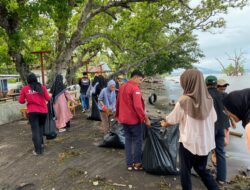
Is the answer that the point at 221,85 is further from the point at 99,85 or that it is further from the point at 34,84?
the point at 99,85

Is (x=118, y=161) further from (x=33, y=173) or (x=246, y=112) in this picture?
(x=246, y=112)

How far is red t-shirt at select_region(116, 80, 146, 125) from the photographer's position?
540cm

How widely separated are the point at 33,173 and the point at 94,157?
1.27 metres

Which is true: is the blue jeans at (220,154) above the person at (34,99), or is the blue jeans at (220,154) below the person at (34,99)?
below

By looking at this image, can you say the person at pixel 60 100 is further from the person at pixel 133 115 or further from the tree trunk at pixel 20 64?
the tree trunk at pixel 20 64

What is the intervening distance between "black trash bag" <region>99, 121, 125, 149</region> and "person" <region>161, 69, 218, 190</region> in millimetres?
2776

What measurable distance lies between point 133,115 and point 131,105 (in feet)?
0.57

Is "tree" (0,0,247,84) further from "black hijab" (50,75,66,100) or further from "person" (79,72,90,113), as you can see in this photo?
"black hijab" (50,75,66,100)

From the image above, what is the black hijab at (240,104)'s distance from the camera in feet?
7.50

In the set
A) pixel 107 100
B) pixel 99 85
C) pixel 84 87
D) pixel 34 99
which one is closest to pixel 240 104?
pixel 34 99

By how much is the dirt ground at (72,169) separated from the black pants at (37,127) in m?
0.24

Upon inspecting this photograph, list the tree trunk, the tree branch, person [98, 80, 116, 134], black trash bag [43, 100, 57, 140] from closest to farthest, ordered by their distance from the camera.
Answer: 1. black trash bag [43, 100, 57, 140]
2. person [98, 80, 116, 134]
3. the tree trunk
4. the tree branch

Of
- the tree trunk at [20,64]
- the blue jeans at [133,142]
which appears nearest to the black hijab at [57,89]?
the blue jeans at [133,142]

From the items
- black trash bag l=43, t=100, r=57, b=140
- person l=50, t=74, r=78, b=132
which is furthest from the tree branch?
black trash bag l=43, t=100, r=57, b=140
